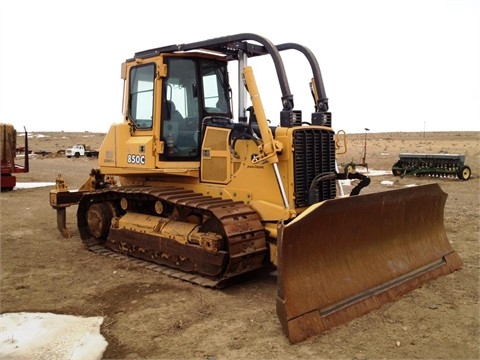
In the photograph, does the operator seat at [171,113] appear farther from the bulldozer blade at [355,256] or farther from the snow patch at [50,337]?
the snow patch at [50,337]

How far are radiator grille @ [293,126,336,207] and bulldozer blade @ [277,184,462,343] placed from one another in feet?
3.13

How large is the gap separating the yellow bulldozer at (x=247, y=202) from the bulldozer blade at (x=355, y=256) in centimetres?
2

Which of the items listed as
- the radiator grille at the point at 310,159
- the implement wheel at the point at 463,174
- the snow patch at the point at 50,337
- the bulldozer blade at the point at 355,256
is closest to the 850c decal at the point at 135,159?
the radiator grille at the point at 310,159

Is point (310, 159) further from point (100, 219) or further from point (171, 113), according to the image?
point (100, 219)

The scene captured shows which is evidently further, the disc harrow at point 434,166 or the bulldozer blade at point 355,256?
the disc harrow at point 434,166

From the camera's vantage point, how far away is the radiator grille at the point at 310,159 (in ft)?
20.2

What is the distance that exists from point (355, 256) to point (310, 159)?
1.48m

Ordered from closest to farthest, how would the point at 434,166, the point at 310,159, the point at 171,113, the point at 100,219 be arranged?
the point at 310,159, the point at 171,113, the point at 100,219, the point at 434,166

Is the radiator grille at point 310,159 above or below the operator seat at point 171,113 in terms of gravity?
below

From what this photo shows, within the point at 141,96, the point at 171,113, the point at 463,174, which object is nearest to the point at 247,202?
the point at 171,113

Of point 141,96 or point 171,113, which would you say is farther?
point 141,96

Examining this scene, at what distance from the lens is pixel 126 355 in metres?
4.21

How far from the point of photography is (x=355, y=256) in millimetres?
5609

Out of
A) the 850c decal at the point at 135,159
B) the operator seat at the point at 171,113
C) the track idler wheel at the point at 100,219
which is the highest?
the operator seat at the point at 171,113
